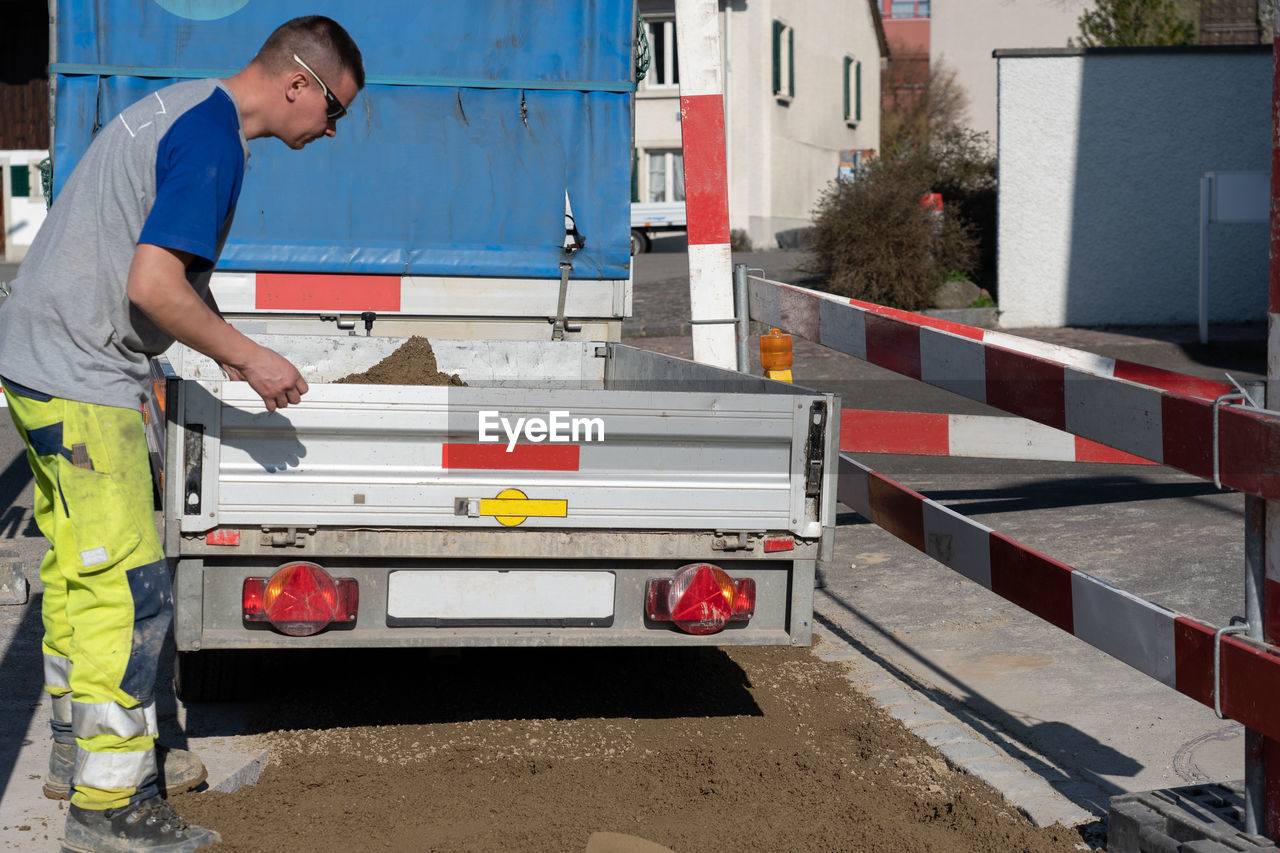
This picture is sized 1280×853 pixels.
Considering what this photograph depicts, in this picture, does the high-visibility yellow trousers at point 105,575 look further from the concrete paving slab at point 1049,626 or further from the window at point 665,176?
the window at point 665,176

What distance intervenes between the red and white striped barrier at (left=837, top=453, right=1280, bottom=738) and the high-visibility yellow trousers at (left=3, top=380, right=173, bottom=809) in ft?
7.31

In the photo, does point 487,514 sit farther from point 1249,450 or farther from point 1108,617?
point 1249,450

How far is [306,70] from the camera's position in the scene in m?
3.31

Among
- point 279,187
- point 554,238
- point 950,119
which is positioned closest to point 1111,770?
point 554,238

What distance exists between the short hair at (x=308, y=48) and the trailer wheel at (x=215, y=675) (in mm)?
1947

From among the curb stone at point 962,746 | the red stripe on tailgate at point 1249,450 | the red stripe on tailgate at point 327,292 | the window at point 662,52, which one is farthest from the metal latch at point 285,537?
the window at point 662,52

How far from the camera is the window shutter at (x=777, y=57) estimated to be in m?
33.0

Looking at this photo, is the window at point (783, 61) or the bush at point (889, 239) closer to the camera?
the bush at point (889, 239)

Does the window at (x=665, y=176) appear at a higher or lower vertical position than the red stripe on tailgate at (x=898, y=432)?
higher

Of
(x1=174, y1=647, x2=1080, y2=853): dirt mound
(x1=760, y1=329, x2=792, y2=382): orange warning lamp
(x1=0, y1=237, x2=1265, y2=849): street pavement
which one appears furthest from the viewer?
(x1=760, y1=329, x2=792, y2=382): orange warning lamp

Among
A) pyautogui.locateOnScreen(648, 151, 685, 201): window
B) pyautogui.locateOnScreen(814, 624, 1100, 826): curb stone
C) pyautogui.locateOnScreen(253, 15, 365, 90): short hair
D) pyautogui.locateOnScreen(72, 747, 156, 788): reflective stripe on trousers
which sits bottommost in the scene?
pyautogui.locateOnScreen(814, 624, 1100, 826): curb stone

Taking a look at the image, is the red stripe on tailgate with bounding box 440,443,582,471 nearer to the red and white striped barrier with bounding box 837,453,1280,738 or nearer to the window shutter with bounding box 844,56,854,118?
the red and white striped barrier with bounding box 837,453,1280,738

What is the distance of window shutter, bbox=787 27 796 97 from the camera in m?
34.2

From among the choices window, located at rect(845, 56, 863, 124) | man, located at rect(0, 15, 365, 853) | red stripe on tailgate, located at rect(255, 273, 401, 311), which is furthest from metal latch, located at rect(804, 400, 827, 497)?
window, located at rect(845, 56, 863, 124)
